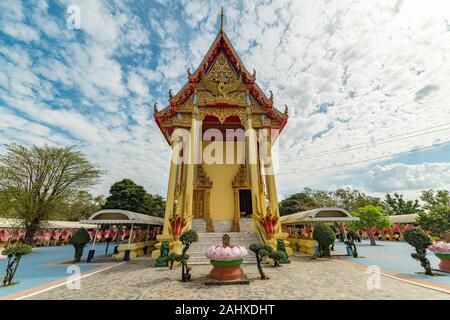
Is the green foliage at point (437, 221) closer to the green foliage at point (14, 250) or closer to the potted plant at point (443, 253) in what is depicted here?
the potted plant at point (443, 253)

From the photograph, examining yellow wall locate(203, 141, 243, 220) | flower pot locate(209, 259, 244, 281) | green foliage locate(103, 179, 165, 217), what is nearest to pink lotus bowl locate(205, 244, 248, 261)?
flower pot locate(209, 259, 244, 281)

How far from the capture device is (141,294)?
202 inches

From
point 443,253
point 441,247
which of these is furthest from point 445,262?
point 441,247

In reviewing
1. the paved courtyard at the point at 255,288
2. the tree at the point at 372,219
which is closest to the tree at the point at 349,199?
the tree at the point at 372,219

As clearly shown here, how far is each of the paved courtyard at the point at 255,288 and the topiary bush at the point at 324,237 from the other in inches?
138

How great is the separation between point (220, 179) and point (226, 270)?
961cm

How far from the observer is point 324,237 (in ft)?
35.4

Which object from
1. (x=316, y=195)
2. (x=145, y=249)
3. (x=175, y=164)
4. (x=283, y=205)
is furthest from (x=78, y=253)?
(x=316, y=195)

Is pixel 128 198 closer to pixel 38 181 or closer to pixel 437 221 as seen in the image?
pixel 38 181

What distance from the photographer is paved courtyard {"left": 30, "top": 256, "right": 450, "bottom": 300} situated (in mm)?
4906

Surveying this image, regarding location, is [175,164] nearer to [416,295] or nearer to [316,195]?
[416,295]

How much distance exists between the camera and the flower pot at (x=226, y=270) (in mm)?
6246

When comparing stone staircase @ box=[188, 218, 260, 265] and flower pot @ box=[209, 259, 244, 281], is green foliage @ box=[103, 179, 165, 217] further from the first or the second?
flower pot @ box=[209, 259, 244, 281]
